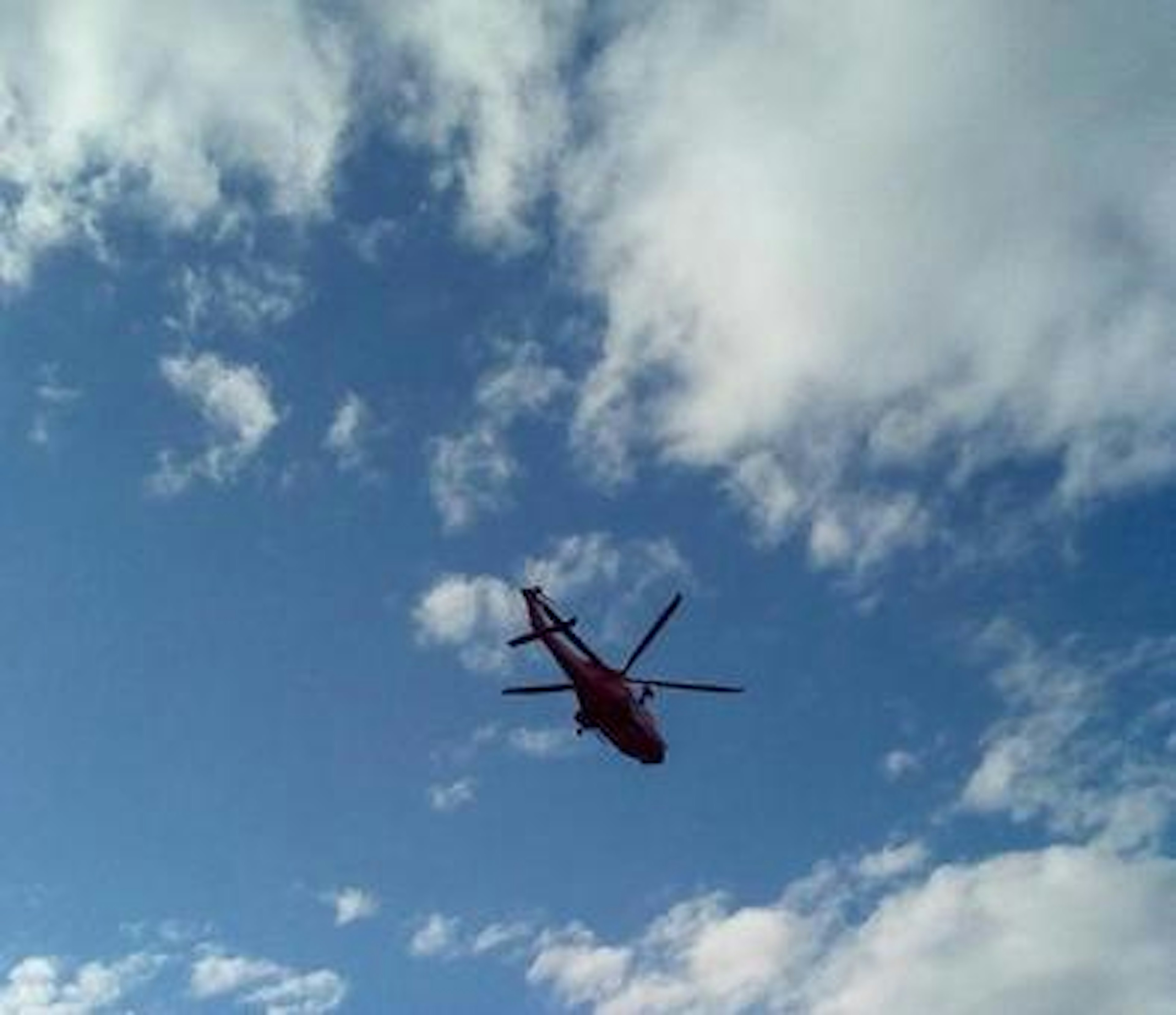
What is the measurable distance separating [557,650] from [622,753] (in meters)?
6.80

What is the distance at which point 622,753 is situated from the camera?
7731cm

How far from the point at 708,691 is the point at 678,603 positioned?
5241 millimetres

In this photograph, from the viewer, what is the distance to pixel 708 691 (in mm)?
76812

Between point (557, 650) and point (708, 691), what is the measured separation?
8.04 meters

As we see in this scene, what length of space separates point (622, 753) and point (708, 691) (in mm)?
5294

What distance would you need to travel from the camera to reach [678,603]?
74.6 m

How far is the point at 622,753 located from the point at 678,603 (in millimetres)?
8501
